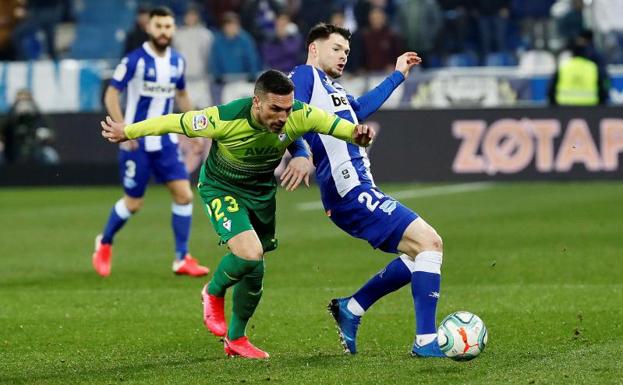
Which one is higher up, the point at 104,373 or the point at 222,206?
the point at 222,206

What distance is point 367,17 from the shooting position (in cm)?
2311

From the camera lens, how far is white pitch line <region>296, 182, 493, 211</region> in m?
18.5

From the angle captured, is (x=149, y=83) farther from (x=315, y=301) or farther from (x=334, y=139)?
(x=334, y=139)

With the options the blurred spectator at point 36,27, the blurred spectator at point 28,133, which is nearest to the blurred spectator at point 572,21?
the blurred spectator at point 28,133

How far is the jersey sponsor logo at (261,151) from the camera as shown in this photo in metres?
7.64

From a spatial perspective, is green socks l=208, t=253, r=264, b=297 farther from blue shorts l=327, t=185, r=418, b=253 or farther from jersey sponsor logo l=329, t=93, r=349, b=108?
jersey sponsor logo l=329, t=93, r=349, b=108

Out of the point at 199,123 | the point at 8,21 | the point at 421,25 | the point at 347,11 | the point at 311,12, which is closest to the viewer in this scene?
the point at 199,123

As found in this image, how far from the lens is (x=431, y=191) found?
1969 cm

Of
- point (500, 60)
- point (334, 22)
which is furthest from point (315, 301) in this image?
point (500, 60)

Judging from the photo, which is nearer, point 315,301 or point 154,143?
point 315,301

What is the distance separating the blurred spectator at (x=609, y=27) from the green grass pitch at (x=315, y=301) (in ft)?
15.4

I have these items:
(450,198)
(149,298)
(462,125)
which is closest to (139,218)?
(450,198)

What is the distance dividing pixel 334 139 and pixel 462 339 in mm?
1428

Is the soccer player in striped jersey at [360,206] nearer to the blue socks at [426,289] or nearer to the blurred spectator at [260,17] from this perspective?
the blue socks at [426,289]
